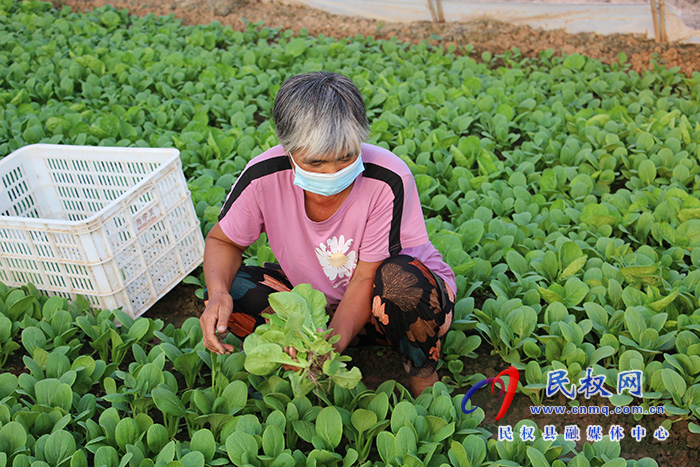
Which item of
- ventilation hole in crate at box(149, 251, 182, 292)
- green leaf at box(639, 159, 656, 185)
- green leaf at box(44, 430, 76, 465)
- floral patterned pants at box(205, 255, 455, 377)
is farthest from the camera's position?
green leaf at box(639, 159, 656, 185)

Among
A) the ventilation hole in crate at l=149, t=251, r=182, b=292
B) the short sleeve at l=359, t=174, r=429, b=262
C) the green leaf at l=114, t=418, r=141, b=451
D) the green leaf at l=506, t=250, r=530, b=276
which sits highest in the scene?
the short sleeve at l=359, t=174, r=429, b=262

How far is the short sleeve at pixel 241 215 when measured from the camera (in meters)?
1.84

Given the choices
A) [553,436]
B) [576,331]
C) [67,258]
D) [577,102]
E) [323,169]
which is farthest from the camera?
[577,102]

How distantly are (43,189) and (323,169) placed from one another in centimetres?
167

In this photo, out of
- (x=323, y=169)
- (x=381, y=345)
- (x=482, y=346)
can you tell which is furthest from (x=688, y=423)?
(x=323, y=169)

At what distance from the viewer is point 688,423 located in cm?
178

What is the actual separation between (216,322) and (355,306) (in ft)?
1.29

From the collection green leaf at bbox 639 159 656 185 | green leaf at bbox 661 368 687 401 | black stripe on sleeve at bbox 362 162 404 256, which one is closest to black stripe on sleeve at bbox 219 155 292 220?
black stripe on sleeve at bbox 362 162 404 256

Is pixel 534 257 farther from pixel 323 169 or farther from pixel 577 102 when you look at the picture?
pixel 577 102

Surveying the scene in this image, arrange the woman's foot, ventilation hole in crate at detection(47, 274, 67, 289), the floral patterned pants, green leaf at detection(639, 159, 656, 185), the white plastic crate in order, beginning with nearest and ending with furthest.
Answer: the floral patterned pants, the woman's foot, the white plastic crate, ventilation hole in crate at detection(47, 274, 67, 289), green leaf at detection(639, 159, 656, 185)

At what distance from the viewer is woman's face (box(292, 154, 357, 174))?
5.24 feet

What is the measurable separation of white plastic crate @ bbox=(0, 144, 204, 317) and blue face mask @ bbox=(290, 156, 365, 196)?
2.63 feet

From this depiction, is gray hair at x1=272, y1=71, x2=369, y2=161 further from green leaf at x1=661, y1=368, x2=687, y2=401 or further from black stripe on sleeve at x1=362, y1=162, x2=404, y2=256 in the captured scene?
green leaf at x1=661, y1=368, x2=687, y2=401

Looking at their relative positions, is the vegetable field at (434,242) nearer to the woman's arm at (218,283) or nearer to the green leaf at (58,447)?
the green leaf at (58,447)
